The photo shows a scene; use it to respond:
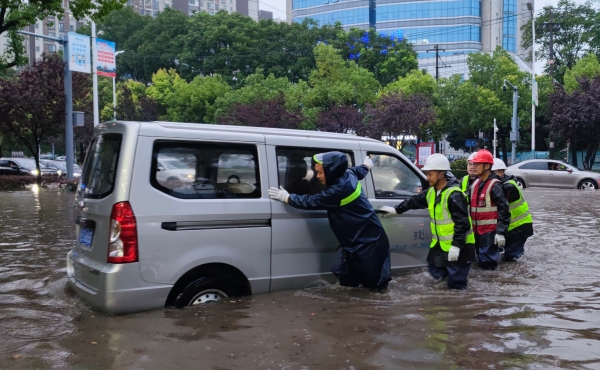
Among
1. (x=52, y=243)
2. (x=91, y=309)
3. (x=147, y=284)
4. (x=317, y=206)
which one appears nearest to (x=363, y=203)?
(x=317, y=206)

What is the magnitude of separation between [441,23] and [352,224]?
91460 millimetres

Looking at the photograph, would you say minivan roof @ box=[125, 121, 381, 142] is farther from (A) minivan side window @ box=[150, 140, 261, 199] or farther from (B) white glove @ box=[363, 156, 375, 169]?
(B) white glove @ box=[363, 156, 375, 169]

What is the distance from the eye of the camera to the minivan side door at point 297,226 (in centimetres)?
555

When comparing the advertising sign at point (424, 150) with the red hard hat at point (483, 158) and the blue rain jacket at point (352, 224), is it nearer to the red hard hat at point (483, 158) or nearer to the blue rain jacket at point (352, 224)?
the red hard hat at point (483, 158)

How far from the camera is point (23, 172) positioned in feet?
98.4

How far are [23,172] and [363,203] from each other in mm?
28151

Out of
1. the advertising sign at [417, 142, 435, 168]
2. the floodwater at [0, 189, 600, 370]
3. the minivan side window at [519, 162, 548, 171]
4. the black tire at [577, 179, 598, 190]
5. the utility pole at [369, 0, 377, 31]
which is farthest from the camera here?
the utility pole at [369, 0, 377, 31]

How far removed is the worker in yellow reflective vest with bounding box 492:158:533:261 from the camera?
7934mm

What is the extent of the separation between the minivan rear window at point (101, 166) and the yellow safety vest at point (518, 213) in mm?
5231

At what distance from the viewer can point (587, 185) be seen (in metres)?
24.5

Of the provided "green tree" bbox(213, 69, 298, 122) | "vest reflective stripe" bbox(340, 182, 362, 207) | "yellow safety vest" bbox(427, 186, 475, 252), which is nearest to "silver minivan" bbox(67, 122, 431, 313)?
"vest reflective stripe" bbox(340, 182, 362, 207)

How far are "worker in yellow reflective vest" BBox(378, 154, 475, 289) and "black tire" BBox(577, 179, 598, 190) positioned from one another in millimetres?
20611

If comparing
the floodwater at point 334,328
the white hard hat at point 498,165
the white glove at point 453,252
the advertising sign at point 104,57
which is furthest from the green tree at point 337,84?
the white glove at point 453,252

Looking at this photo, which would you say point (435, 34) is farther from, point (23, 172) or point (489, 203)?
point (489, 203)
